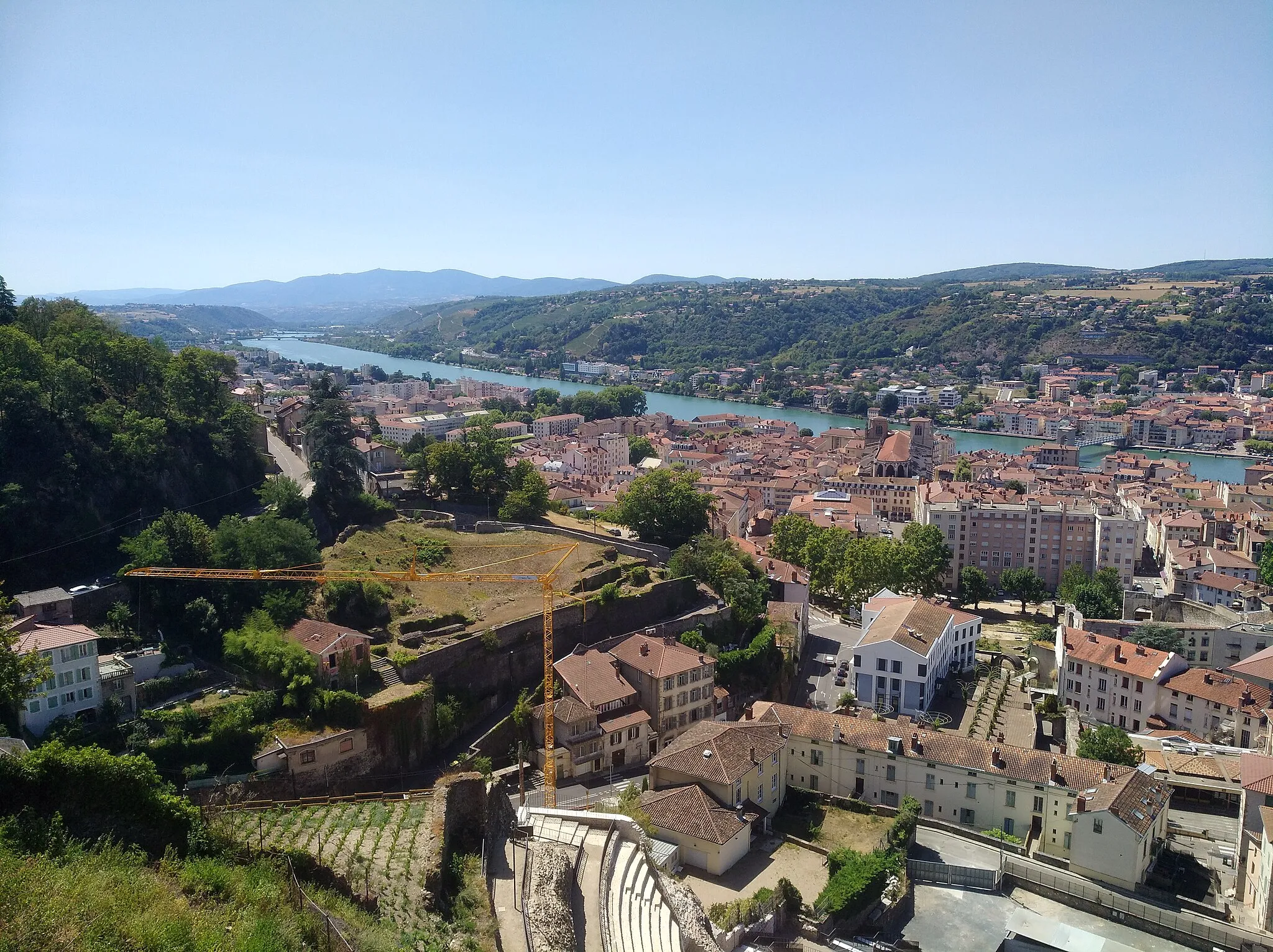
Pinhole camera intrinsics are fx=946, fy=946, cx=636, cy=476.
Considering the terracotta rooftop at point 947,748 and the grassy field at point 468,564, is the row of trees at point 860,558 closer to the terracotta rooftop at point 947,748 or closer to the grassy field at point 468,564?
the grassy field at point 468,564

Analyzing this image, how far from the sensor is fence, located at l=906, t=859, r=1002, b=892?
1141 cm

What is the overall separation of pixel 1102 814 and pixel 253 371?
71.6m

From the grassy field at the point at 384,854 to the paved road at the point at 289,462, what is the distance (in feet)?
36.0

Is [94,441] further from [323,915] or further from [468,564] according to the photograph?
[323,915]

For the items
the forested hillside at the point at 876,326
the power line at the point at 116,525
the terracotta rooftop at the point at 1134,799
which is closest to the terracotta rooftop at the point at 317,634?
the power line at the point at 116,525

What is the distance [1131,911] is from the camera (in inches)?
430

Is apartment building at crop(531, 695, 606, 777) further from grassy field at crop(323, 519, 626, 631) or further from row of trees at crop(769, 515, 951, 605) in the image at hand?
row of trees at crop(769, 515, 951, 605)

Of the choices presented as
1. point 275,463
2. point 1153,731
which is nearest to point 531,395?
point 275,463

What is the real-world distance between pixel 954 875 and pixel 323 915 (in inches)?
313

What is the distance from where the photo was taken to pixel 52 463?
54.2ft

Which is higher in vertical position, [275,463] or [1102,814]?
[275,463]

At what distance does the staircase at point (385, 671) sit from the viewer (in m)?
14.4

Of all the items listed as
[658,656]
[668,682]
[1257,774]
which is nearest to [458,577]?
[658,656]

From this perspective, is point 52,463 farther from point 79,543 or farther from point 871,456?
point 871,456
